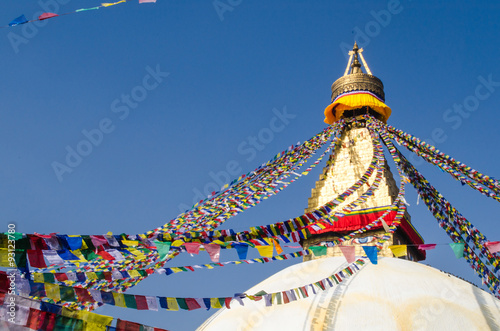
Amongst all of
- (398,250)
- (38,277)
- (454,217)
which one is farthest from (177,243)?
(454,217)

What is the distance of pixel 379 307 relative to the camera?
570cm

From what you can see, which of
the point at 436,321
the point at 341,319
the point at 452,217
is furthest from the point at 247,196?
the point at 452,217

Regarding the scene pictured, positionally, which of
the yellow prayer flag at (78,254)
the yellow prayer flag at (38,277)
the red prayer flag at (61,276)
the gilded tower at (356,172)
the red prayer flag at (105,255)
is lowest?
the yellow prayer flag at (38,277)

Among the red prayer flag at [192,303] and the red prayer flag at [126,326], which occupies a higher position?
the red prayer flag at [192,303]

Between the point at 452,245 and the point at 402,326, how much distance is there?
3.54 feet

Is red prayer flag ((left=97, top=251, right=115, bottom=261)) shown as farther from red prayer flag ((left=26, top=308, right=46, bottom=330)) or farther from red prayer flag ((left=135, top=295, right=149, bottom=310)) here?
red prayer flag ((left=26, top=308, right=46, bottom=330))

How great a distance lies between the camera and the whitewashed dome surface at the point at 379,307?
18.0ft

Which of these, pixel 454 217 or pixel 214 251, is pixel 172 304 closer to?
pixel 214 251

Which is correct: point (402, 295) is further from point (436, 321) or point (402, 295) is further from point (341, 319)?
point (341, 319)

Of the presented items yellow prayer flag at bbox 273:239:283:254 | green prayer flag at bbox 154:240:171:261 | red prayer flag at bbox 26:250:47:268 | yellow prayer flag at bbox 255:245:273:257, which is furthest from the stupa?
red prayer flag at bbox 26:250:47:268

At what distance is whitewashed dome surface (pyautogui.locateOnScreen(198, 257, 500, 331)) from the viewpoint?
18.0 ft

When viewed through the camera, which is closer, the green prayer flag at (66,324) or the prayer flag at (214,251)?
the green prayer flag at (66,324)

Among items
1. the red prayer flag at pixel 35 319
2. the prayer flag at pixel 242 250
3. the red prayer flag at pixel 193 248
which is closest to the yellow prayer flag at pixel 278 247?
the prayer flag at pixel 242 250

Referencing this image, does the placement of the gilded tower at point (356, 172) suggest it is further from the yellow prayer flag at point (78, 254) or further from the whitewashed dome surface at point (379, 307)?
the yellow prayer flag at point (78, 254)
